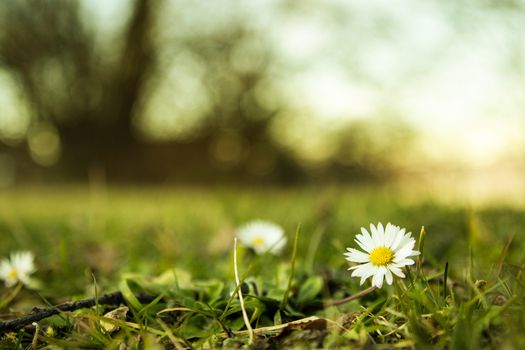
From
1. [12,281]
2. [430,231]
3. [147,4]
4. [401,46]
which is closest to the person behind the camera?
[12,281]

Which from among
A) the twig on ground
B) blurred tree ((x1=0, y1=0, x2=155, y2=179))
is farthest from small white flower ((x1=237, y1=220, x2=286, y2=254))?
blurred tree ((x1=0, y1=0, x2=155, y2=179))

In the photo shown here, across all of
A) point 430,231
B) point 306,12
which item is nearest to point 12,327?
point 430,231

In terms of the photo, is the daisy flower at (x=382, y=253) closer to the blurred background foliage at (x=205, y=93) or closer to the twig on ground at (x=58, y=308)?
the twig on ground at (x=58, y=308)

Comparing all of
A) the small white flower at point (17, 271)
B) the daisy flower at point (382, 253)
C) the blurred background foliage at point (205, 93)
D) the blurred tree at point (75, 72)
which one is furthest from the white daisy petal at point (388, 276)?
the blurred tree at point (75, 72)

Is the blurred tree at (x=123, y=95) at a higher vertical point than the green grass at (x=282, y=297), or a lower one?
higher

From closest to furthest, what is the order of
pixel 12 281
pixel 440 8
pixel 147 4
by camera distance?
pixel 12 281, pixel 440 8, pixel 147 4

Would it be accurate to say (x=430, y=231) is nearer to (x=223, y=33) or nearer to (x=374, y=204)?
(x=374, y=204)
